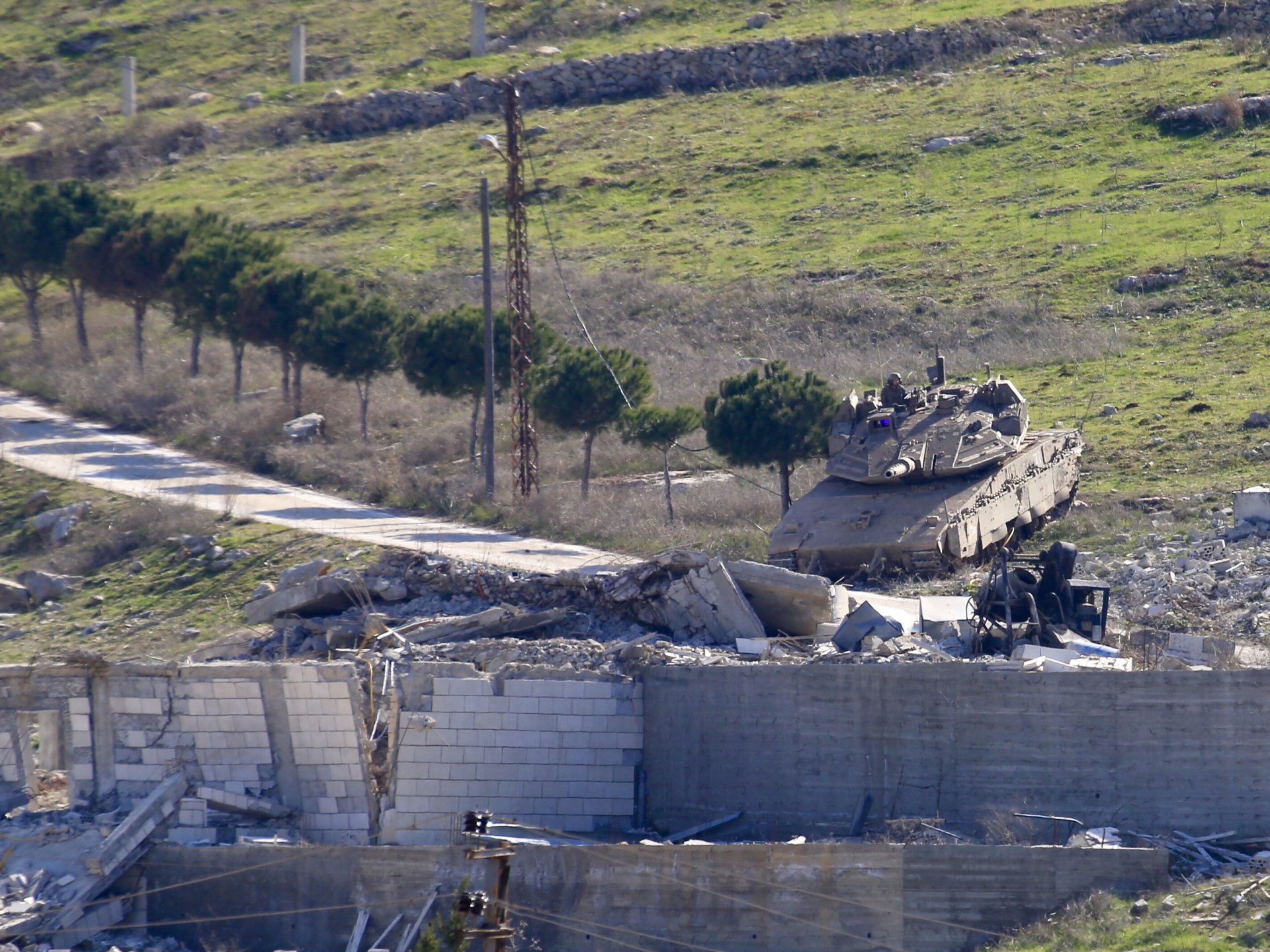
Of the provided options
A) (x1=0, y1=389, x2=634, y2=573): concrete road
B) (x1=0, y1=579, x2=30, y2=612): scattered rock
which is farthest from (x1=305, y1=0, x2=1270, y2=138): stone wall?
(x1=0, y1=579, x2=30, y2=612): scattered rock

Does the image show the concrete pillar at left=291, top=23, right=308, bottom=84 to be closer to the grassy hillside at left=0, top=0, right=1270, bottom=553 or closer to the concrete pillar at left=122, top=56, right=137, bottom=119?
the grassy hillside at left=0, top=0, right=1270, bottom=553

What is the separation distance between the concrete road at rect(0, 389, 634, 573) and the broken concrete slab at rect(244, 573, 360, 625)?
83.2 inches

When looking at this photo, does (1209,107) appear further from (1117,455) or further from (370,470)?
(370,470)

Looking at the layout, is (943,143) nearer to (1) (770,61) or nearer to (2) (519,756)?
(1) (770,61)

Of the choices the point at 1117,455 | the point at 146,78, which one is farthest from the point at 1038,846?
the point at 146,78

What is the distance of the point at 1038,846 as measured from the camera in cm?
1552

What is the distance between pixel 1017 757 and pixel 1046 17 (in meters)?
41.1

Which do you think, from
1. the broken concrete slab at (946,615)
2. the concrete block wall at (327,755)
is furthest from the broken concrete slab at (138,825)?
the broken concrete slab at (946,615)

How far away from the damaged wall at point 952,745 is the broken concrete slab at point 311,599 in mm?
4806

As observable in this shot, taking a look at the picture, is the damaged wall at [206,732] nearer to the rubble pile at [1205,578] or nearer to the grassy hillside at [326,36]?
the rubble pile at [1205,578]

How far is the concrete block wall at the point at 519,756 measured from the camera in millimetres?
17734

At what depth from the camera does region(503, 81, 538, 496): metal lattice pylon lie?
30.2 meters

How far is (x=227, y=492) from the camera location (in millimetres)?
31766

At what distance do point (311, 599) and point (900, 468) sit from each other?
7788mm
